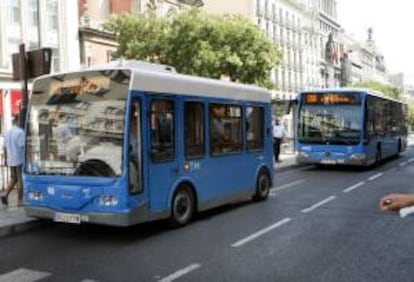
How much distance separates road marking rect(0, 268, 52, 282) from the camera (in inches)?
301

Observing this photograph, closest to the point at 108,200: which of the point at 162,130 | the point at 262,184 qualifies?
the point at 162,130

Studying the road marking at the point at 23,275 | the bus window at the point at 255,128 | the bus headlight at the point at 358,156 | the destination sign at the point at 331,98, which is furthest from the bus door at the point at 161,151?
the destination sign at the point at 331,98

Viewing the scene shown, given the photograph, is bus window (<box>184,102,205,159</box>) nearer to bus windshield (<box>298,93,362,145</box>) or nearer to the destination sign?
→ bus windshield (<box>298,93,362,145</box>)

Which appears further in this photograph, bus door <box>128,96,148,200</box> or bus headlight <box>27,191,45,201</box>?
bus headlight <box>27,191,45,201</box>

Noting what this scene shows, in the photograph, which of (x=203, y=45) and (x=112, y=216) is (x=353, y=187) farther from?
(x=203, y=45)

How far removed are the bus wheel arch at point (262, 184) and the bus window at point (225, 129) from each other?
1.25m

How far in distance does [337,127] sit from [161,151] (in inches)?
524

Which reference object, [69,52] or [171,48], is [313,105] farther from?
[69,52]

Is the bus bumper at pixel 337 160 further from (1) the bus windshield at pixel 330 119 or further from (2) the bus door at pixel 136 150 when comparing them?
(2) the bus door at pixel 136 150

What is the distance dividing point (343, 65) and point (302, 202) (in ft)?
302

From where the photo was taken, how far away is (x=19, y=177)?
12961 mm

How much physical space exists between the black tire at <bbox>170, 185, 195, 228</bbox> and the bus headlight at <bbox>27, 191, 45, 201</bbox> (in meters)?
2.04

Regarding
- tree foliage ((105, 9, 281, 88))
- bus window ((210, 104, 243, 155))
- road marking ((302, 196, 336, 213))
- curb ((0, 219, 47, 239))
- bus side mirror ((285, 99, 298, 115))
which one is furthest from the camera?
tree foliage ((105, 9, 281, 88))

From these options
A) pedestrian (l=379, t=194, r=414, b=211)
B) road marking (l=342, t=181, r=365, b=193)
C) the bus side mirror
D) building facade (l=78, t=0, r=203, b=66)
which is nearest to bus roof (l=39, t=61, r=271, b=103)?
road marking (l=342, t=181, r=365, b=193)
